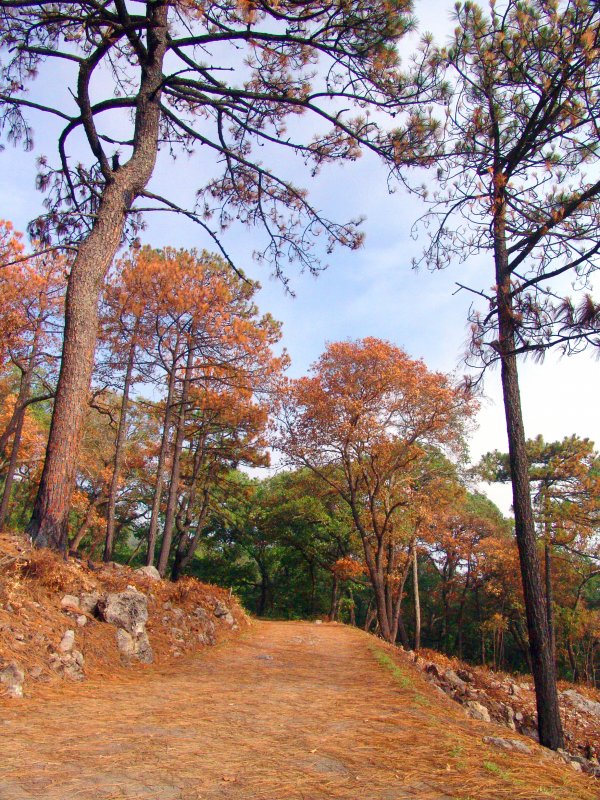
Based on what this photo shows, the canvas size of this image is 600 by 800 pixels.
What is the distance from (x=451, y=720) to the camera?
376 centimetres

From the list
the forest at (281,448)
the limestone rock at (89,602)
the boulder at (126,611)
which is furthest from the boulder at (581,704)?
the limestone rock at (89,602)

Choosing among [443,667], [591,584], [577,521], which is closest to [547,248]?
[443,667]

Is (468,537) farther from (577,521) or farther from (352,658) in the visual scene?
(352,658)

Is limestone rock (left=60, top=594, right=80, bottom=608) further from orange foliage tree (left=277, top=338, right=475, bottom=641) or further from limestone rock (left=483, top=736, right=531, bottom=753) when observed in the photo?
orange foliage tree (left=277, top=338, right=475, bottom=641)

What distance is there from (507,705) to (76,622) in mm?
7398

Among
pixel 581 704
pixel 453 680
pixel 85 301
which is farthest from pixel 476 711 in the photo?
pixel 85 301

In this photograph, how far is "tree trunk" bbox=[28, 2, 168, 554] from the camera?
5.60 meters

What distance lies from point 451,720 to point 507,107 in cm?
643

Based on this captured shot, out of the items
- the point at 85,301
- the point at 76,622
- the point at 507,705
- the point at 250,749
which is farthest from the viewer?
the point at 507,705

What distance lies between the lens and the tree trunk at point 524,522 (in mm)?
5859

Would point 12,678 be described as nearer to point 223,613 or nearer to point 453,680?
point 223,613

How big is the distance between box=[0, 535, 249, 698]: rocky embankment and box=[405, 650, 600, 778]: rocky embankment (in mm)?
4077

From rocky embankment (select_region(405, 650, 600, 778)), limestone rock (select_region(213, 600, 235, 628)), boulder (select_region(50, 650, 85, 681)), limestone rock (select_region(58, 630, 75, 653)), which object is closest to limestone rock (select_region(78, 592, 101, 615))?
limestone rock (select_region(58, 630, 75, 653))

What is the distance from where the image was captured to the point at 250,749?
2.69 metres
